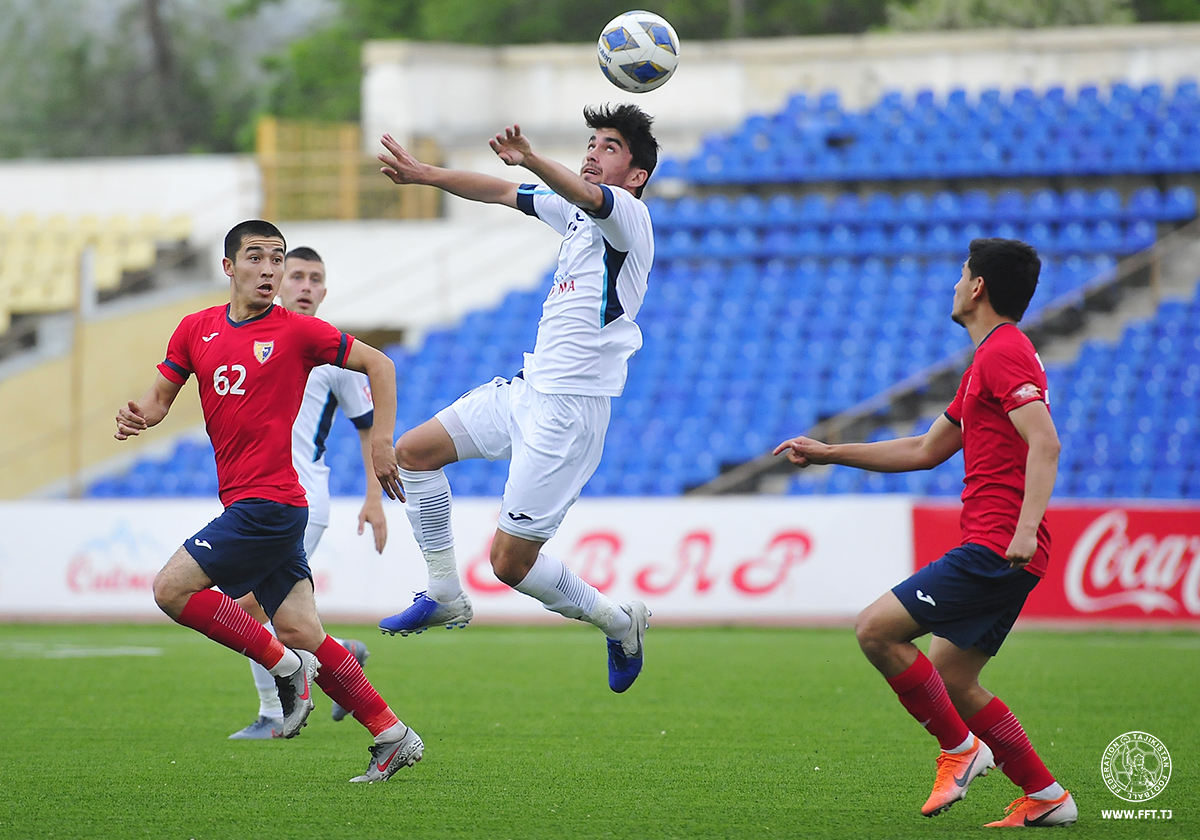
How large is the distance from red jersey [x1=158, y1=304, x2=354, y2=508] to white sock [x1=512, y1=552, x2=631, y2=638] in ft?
3.64

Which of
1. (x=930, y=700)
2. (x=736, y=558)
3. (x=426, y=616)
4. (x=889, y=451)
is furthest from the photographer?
(x=736, y=558)

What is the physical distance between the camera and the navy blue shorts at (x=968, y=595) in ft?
17.0

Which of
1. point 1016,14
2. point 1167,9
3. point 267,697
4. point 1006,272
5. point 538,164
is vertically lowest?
point 267,697

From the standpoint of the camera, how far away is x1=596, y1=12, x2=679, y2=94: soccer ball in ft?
21.8

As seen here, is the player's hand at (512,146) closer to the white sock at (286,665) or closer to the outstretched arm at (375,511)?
the outstretched arm at (375,511)

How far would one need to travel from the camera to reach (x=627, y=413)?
19703mm

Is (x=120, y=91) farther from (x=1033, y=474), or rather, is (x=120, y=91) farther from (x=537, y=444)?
(x=1033, y=474)

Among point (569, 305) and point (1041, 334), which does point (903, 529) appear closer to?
point (1041, 334)

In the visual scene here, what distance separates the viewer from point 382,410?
231 inches

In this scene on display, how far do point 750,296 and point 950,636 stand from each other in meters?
16.1

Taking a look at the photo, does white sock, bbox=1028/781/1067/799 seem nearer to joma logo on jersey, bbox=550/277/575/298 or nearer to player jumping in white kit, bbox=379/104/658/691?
player jumping in white kit, bbox=379/104/658/691

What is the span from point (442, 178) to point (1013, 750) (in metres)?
3.08

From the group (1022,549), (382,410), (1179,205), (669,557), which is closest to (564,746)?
(382,410)

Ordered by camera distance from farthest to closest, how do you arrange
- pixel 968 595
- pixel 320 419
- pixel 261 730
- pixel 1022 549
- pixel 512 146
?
1. pixel 320 419
2. pixel 261 730
3. pixel 512 146
4. pixel 968 595
5. pixel 1022 549
